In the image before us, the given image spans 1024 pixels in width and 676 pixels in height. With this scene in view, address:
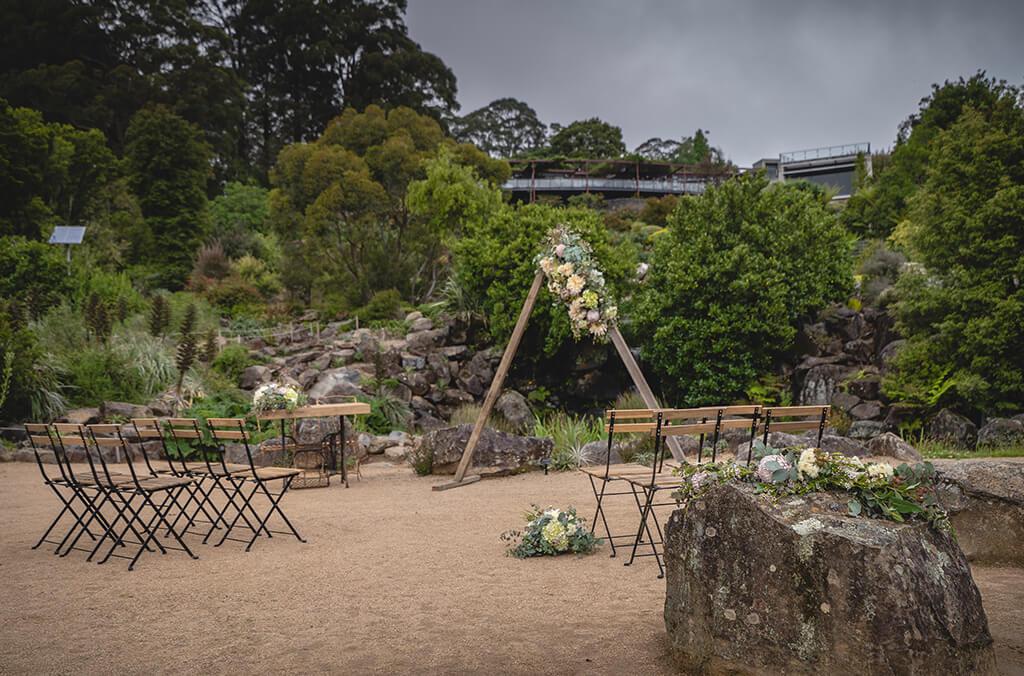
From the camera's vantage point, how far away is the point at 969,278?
37.3 ft

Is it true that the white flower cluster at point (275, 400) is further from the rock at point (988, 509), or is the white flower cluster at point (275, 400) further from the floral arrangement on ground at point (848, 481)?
the rock at point (988, 509)

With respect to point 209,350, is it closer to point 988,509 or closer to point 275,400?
point 275,400

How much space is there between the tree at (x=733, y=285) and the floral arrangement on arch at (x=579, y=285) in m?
5.25

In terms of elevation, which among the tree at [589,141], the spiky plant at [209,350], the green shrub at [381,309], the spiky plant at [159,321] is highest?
the tree at [589,141]

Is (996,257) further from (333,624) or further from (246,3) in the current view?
(246,3)

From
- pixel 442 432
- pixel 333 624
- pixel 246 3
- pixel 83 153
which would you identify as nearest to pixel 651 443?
pixel 442 432

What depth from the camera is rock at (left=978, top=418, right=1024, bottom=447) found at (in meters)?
9.95

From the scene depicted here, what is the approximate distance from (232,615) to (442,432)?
19.2ft

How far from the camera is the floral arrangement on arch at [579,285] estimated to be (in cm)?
868

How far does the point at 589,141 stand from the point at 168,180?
1273 inches

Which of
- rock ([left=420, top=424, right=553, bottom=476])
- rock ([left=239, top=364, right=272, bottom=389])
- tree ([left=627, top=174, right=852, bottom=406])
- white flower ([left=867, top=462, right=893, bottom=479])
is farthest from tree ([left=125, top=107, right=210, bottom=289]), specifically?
white flower ([left=867, top=462, right=893, bottom=479])

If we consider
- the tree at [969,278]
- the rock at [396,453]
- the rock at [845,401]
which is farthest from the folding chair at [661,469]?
the rock at [845,401]

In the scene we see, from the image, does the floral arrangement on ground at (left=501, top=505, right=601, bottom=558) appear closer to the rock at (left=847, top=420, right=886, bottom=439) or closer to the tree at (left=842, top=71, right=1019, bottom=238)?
the rock at (left=847, top=420, right=886, bottom=439)

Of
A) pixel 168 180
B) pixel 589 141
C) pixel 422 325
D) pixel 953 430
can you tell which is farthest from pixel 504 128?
pixel 953 430
